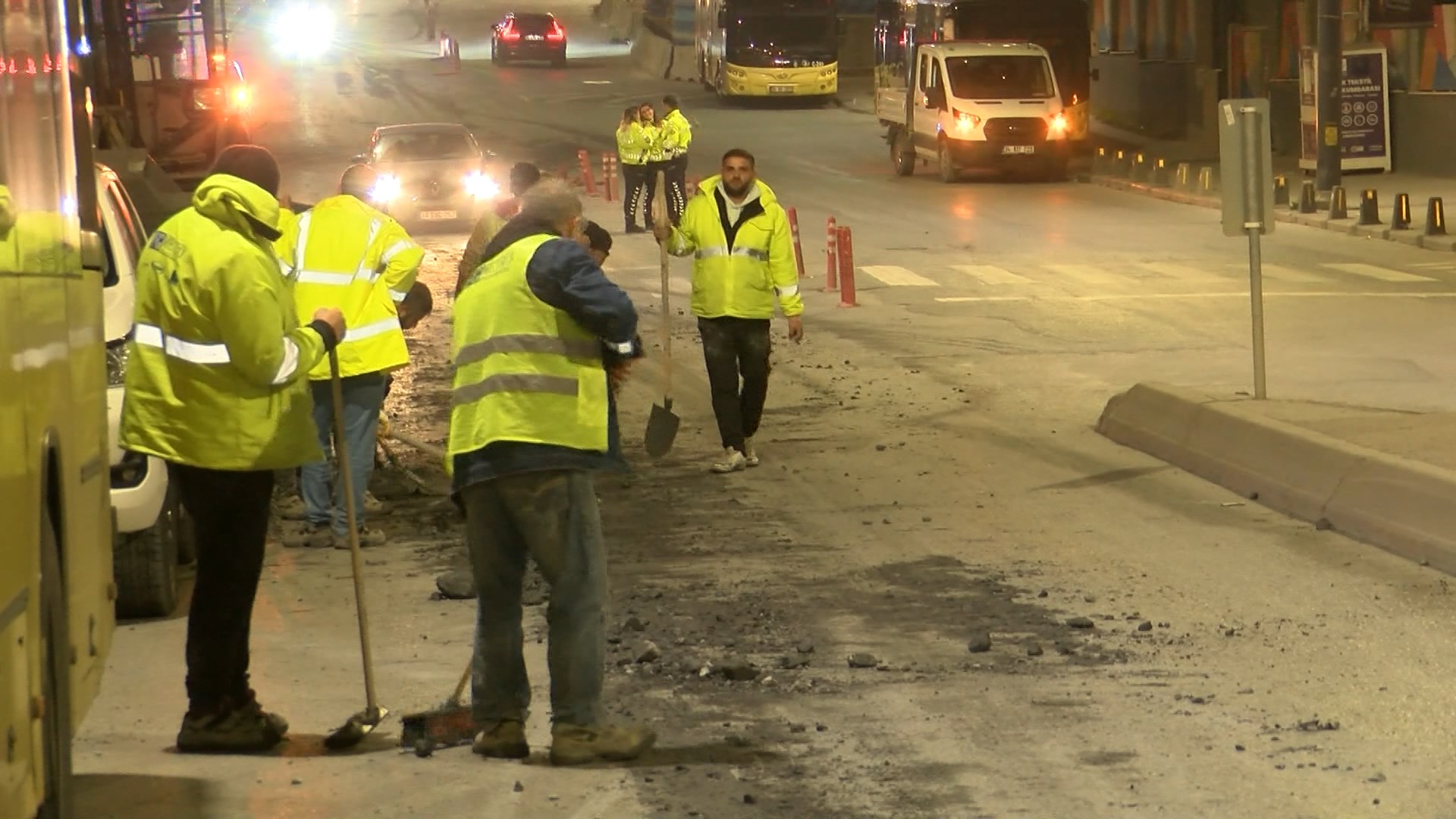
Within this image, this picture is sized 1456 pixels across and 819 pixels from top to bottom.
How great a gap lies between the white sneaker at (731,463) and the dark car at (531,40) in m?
62.7

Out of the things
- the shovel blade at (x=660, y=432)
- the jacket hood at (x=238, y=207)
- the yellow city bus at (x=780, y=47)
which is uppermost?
the yellow city bus at (x=780, y=47)

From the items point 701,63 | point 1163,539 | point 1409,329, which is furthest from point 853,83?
point 1163,539

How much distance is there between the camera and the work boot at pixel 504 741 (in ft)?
24.0

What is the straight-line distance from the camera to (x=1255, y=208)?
14133mm

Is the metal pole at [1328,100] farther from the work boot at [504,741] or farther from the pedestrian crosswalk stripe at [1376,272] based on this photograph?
the work boot at [504,741]

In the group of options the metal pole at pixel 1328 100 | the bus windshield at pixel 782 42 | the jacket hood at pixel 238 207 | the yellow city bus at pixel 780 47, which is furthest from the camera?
the bus windshield at pixel 782 42

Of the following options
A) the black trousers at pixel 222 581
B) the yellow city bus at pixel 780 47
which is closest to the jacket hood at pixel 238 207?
the black trousers at pixel 222 581

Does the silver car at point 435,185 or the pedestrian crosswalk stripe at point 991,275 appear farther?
the silver car at point 435,185

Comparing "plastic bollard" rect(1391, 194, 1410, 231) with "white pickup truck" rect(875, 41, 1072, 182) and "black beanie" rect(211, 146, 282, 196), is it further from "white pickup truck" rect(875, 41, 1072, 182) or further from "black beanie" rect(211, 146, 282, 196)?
"black beanie" rect(211, 146, 282, 196)

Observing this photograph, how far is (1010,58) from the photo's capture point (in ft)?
126

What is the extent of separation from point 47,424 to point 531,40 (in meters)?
70.6

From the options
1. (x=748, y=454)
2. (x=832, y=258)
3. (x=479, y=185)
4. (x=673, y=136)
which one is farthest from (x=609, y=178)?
(x=748, y=454)

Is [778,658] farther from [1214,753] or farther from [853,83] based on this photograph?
[853,83]

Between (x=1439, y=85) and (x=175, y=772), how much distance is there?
32.0m
